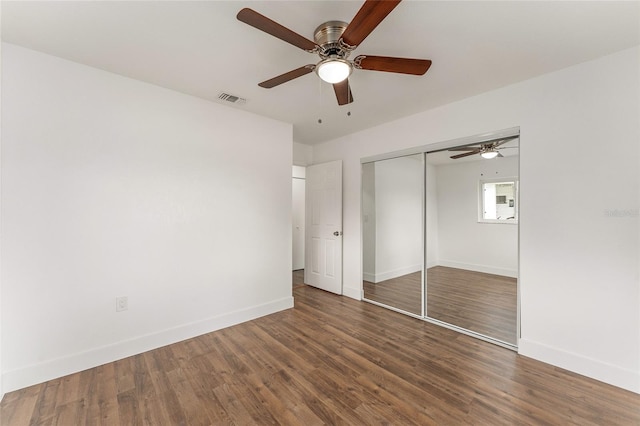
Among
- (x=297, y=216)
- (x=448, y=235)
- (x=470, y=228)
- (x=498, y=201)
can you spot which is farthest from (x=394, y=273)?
(x=297, y=216)

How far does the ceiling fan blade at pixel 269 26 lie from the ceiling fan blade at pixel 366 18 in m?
0.24

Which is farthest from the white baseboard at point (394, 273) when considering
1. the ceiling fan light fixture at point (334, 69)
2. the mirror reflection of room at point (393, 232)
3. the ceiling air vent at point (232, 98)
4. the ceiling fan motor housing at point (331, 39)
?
the ceiling air vent at point (232, 98)

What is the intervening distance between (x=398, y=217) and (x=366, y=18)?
2938 mm

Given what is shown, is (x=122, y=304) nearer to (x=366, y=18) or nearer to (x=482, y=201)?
(x=366, y=18)

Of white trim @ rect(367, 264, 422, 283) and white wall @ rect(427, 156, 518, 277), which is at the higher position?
white wall @ rect(427, 156, 518, 277)

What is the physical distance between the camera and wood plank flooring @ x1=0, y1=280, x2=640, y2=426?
1708 millimetres

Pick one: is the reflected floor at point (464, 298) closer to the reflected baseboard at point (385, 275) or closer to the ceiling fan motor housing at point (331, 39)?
the reflected baseboard at point (385, 275)

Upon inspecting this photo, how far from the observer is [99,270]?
7.62 ft

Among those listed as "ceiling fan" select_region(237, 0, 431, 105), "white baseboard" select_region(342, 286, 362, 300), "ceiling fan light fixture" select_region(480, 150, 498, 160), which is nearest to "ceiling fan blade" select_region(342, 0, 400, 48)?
"ceiling fan" select_region(237, 0, 431, 105)

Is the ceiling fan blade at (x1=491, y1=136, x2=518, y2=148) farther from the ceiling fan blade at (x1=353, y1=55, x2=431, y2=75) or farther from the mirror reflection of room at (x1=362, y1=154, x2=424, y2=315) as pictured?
the ceiling fan blade at (x1=353, y1=55, x2=431, y2=75)

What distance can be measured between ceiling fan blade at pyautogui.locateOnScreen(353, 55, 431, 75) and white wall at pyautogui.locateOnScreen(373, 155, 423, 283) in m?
1.69

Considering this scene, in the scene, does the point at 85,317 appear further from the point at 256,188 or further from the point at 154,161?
the point at 256,188

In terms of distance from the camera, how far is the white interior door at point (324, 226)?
4.18 metres

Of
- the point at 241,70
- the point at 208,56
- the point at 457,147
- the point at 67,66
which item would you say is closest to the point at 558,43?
the point at 457,147
